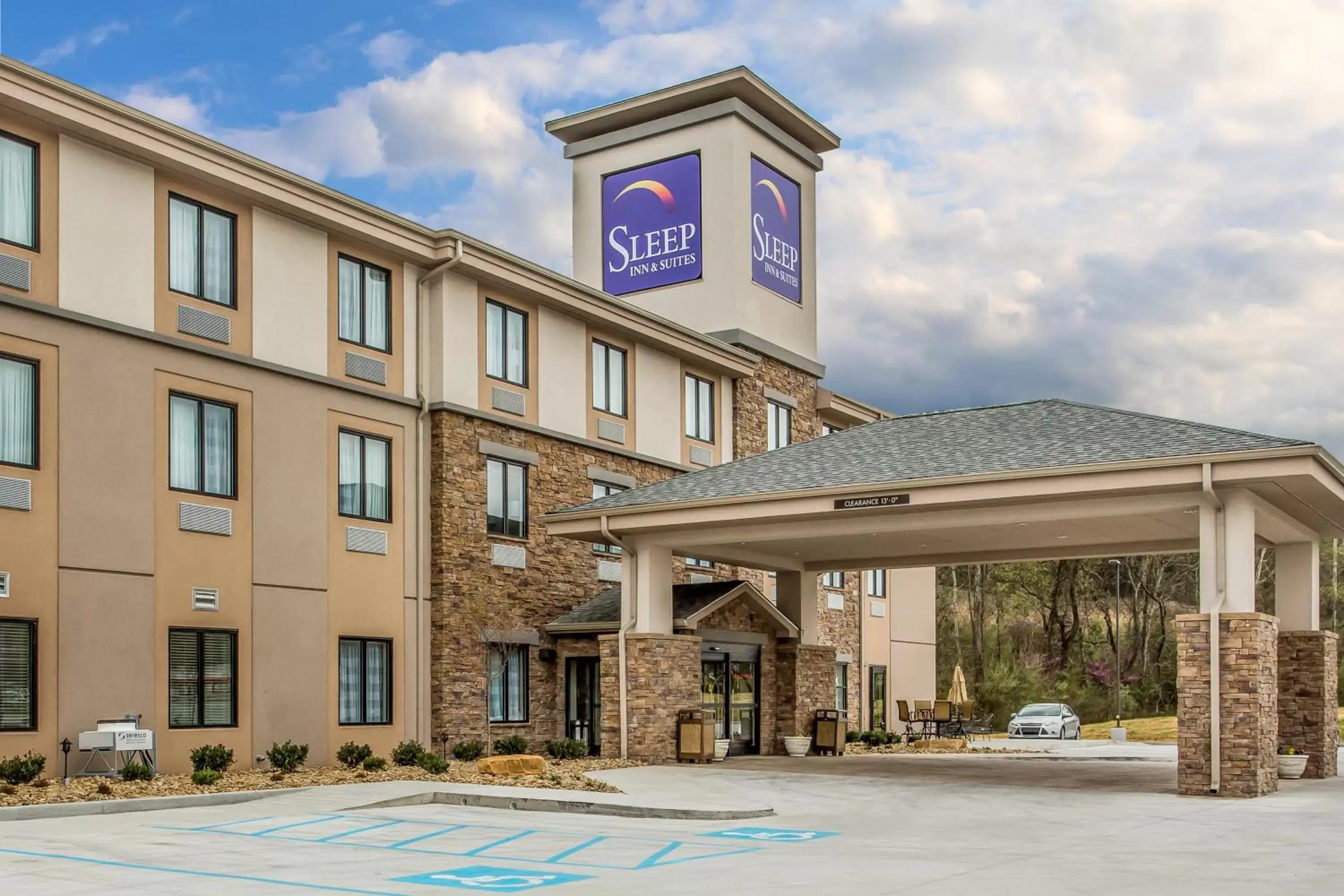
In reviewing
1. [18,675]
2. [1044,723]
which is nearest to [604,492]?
[18,675]

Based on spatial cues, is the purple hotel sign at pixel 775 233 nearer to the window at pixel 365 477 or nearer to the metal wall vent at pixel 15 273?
the window at pixel 365 477

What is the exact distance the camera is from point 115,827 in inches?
561

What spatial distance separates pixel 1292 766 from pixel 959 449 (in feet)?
24.4

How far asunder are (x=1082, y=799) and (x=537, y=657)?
11.1 meters

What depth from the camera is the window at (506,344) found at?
26.1 metres

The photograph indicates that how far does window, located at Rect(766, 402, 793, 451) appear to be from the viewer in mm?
34562

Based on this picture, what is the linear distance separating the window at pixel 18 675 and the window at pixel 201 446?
3.06 m

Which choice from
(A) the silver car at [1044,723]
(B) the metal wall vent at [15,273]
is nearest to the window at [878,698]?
(A) the silver car at [1044,723]

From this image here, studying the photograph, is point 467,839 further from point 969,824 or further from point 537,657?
point 537,657

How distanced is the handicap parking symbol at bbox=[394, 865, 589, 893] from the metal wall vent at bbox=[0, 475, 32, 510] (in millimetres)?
9738

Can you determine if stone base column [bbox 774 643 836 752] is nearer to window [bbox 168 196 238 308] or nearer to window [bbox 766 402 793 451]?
window [bbox 766 402 793 451]

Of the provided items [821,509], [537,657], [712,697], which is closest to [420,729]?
[537,657]

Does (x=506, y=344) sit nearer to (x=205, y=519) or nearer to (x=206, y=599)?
(x=205, y=519)

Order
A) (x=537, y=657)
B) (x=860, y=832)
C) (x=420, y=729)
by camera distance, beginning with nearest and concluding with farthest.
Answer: (x=860, y=832) < (x=420, y=729) < (x=537, y=657)
